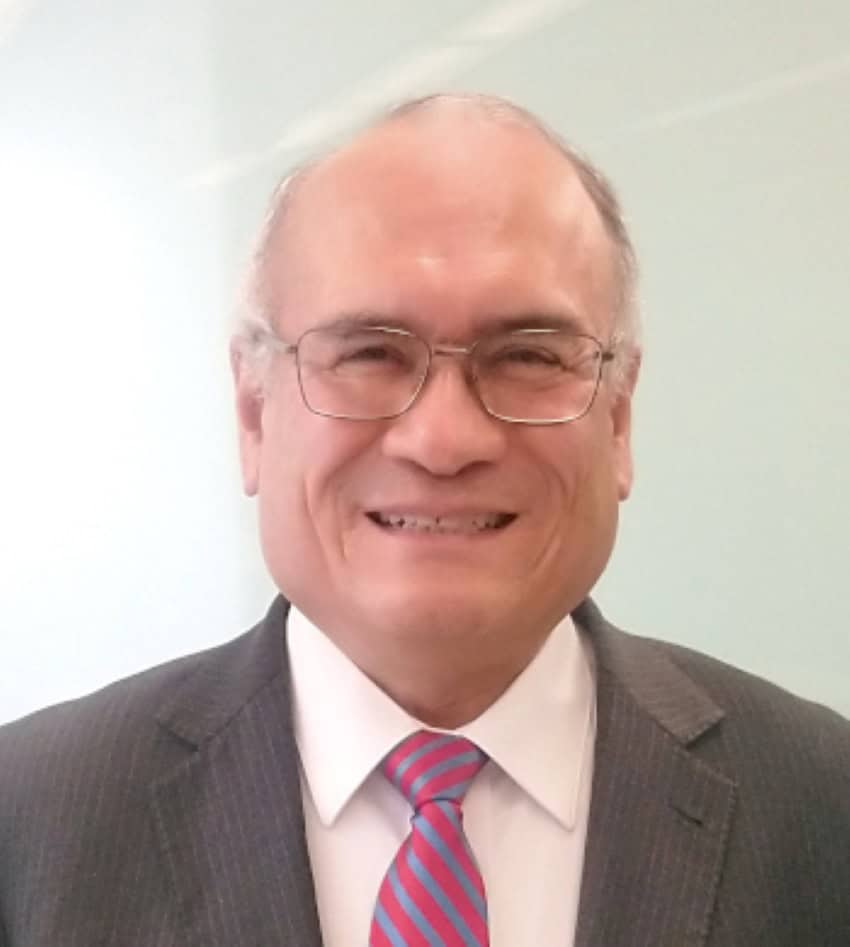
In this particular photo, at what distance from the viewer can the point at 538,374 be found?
94cm

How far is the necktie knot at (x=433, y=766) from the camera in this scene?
947mm

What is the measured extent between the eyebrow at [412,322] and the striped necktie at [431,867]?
14.4 inches

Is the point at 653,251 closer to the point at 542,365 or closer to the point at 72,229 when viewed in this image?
the point at 542,365

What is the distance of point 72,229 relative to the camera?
204cm

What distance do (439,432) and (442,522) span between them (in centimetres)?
9

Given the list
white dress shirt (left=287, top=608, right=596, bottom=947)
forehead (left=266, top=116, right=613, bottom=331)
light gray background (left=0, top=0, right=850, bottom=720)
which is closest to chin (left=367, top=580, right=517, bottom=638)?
white dress shirt (left=287, top=608, right=596, bottom=947)

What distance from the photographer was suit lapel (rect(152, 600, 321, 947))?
90cm

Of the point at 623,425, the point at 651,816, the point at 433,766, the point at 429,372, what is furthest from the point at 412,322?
the point at 651,816

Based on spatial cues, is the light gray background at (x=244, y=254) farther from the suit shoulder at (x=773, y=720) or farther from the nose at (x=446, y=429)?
the nose at (x=446, y=429)

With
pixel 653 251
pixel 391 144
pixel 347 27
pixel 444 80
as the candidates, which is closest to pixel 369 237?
pixel 391 144

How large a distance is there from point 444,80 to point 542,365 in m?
0.98

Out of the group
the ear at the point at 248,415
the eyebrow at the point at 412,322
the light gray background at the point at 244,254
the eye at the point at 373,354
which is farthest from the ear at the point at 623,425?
the light gray background at the point at 244,254

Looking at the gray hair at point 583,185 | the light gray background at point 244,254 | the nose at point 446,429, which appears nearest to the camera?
the nose at point 446,429

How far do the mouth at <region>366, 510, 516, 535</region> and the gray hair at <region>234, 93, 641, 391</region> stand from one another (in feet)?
0.61
